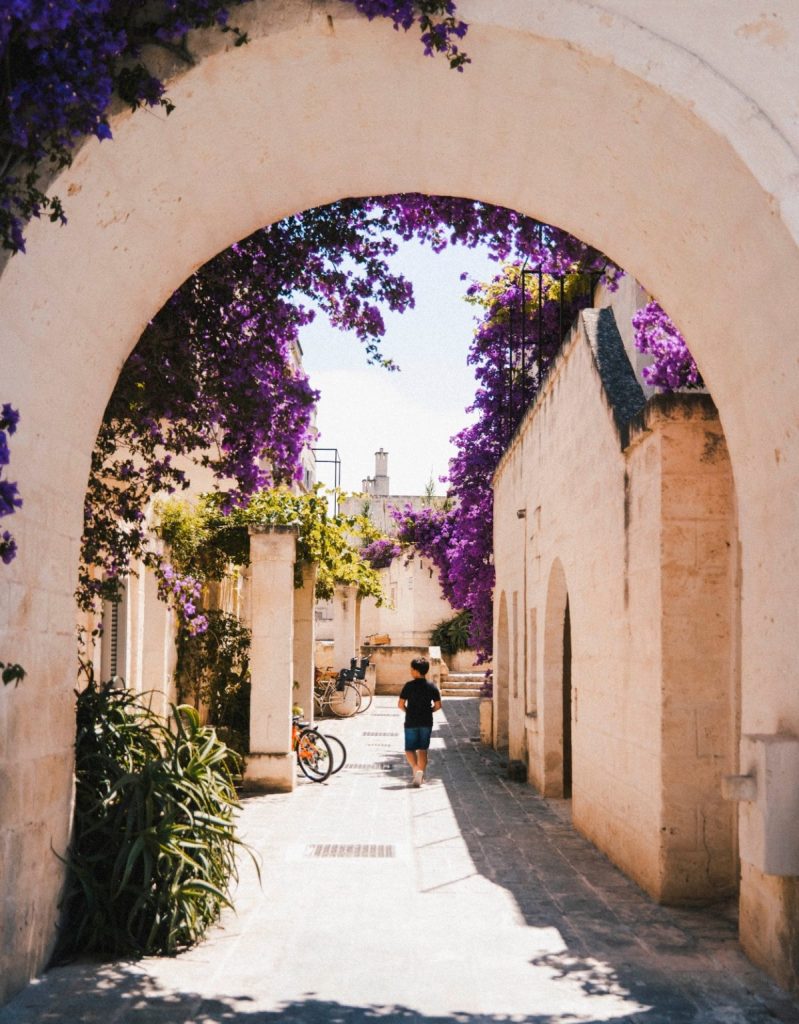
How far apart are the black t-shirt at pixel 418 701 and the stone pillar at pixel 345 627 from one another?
1441 centimetres

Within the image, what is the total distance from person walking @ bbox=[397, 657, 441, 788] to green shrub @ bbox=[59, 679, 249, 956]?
20.9ft

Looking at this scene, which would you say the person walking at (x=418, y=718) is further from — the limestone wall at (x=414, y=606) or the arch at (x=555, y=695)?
the limestone wall at (x=414, y=606)

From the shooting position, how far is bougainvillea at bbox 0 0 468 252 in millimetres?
3646

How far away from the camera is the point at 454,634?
34.2 metres

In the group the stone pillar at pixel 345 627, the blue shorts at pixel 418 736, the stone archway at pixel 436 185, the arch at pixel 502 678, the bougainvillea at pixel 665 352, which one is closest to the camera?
the stone archway at pixel 436 185

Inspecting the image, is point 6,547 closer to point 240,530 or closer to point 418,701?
point 418,701

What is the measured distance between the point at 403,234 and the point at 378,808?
19.8 ft

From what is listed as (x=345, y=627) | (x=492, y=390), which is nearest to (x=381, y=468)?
(x=345, y=627)

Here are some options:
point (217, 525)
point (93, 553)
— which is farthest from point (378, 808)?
point (93, 553)

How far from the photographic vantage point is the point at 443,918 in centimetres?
661

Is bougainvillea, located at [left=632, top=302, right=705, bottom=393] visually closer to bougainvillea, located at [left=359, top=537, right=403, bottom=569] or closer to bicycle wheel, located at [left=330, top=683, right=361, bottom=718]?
bicycle wheel, located at [left=330, top=683, right=361, bottom=718]

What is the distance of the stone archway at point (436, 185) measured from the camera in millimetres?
4551

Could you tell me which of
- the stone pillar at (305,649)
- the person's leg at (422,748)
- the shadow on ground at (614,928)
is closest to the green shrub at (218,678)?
the person's leg at (422,748)

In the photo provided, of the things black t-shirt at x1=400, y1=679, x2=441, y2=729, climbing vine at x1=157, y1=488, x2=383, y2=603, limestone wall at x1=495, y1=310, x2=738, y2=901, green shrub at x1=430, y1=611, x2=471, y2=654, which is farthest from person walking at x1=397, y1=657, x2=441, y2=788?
green shrub at x1=430, y1=611, x2=471, y2=654
